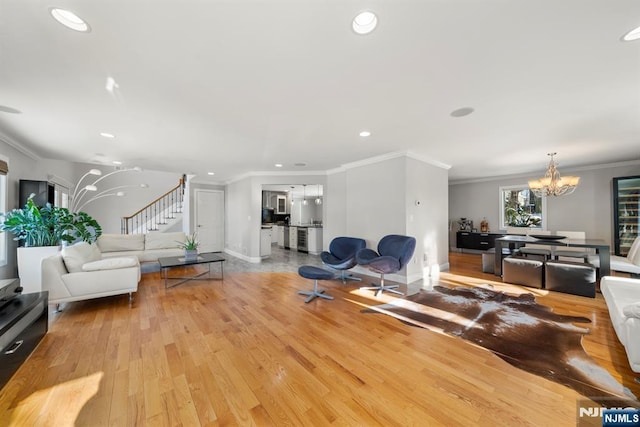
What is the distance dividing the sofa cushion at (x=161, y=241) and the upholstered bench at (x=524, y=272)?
702 cm

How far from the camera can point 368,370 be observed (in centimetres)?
195

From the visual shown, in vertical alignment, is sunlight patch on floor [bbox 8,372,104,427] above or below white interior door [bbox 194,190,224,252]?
below

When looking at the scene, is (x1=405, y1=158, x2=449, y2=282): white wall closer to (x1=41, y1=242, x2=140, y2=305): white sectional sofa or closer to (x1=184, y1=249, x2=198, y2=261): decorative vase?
(x1=184, y1=249, x2=198, y2=261): decorative vase

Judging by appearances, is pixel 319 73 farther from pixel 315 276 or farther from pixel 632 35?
pixel 315 276

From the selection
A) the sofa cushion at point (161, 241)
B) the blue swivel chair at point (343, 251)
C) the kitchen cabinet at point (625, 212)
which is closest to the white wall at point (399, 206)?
the blue swivel chair at point (343, 251)

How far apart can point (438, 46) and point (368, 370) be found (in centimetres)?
251

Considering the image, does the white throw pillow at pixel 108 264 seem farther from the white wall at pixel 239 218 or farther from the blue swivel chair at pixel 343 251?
the white wall at pixel 239 218

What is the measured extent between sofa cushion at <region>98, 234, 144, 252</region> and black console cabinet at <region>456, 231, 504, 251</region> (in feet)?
29.7

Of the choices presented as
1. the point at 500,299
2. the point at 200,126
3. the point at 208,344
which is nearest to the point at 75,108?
the point at 200,126

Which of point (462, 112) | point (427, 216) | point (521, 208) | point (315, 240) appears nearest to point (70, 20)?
point (462, 112)

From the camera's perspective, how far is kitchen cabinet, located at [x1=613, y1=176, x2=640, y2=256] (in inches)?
203

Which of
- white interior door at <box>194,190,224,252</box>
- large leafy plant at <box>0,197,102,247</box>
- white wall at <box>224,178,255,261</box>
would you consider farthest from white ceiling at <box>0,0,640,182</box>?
white interior door at <box>194,190,224,252</box>

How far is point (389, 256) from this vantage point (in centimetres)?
404

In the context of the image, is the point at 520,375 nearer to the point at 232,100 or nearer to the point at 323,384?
the point at 323,384
